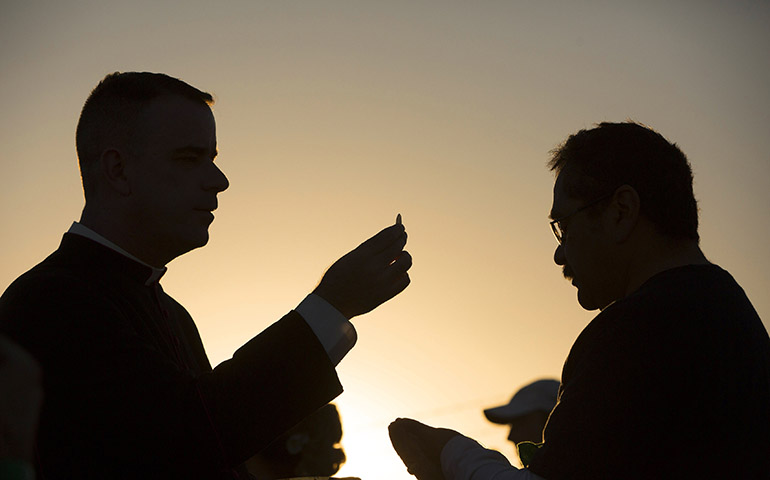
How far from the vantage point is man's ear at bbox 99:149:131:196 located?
125 inches

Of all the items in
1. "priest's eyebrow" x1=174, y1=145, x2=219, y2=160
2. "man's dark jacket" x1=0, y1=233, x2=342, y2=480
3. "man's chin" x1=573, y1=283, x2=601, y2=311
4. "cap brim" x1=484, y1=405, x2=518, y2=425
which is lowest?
"man's dark jacket" x1=0, y1=233, x2=342, y2=480

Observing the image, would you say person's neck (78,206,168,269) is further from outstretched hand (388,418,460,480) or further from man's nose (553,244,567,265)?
man's nose (553,244,567,265)

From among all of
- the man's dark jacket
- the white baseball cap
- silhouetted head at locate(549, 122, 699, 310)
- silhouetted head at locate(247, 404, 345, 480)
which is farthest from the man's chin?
the white baseball cap

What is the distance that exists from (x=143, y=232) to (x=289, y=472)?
103 inches

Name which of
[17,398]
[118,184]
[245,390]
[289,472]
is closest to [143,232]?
[118,184]

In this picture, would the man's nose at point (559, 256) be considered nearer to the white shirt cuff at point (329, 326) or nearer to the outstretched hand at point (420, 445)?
the outstretched hand at point (420, 445)

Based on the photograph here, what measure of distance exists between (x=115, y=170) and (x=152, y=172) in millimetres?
160

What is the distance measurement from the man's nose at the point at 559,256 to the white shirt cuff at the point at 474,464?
3.08 ft

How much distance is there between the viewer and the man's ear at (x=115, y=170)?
3.19 meters

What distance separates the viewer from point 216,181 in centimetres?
321

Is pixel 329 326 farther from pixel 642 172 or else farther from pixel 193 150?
pixel 642 172

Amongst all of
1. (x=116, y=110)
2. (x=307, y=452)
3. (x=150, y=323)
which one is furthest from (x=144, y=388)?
(x=307, y=452)

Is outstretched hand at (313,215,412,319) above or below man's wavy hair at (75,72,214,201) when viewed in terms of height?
below

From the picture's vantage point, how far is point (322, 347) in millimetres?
2715
